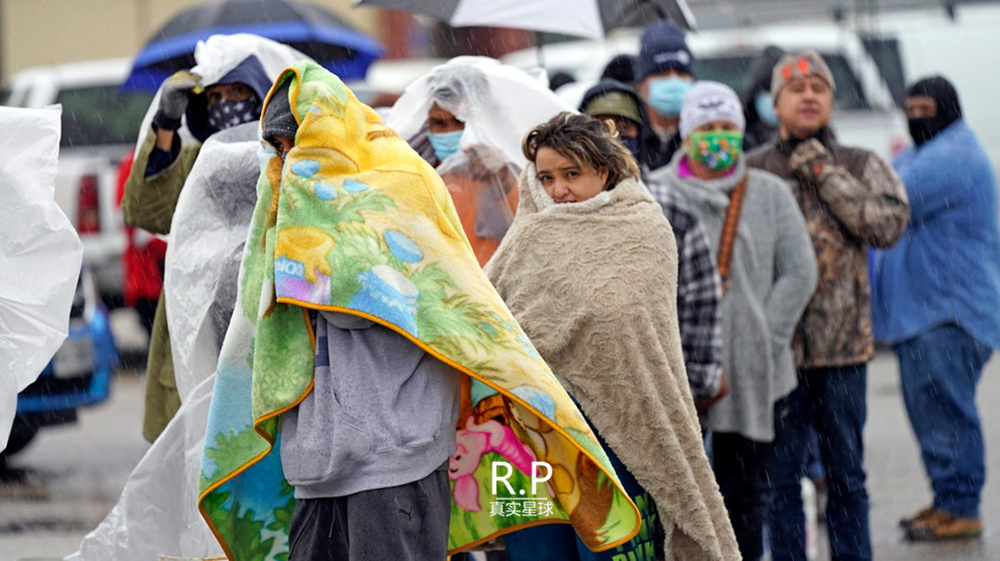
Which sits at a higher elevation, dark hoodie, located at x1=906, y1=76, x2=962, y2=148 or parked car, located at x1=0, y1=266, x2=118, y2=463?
dark hoodie, located at x1=906, y1=76, x2=962, y2=148

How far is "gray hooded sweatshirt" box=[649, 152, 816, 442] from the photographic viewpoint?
6.29m

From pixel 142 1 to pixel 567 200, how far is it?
2145 centimetres

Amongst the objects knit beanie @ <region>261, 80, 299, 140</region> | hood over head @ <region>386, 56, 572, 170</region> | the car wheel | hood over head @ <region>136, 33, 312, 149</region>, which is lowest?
the car wheel

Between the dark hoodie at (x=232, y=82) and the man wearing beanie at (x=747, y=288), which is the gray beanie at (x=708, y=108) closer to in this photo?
the man wearing beanie at (x=747, y=288)

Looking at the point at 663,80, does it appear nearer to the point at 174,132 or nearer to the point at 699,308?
the point at 699,308

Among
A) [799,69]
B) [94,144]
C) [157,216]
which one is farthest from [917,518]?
[94,144]

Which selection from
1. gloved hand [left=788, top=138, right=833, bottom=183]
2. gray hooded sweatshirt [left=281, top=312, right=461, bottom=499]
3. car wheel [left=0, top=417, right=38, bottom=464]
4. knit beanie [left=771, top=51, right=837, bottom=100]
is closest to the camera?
gray hooded sweatshirt [left=281, top=312, right=461, bottom=499]

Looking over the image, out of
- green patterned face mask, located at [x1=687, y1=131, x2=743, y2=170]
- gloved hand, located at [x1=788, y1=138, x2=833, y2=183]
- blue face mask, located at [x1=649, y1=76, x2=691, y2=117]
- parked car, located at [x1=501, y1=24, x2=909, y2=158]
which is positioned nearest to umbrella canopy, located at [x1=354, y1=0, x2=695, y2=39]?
blue face mask, located at [x1=649, y1=76, x2=691, y2=117]

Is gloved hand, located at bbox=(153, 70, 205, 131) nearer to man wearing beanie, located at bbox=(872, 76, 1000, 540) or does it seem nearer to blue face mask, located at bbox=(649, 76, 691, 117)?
blue face mask, located at bbox=(649, 76, 691, 117)

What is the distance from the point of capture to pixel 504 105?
20.7ft

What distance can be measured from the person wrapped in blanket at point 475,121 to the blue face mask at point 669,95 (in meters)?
1.46

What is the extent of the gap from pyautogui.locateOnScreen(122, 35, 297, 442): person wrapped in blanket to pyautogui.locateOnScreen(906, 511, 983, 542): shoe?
358 cm

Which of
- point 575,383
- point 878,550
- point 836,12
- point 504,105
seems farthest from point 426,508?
point 836,12

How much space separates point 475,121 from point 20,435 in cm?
455
